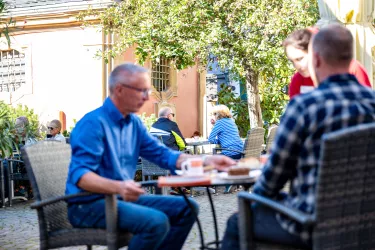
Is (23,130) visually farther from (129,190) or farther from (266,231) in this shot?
(266,231)

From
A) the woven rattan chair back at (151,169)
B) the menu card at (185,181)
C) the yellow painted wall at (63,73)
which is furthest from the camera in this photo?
the yellow painted wall at (63,73)

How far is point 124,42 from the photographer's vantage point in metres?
18.4

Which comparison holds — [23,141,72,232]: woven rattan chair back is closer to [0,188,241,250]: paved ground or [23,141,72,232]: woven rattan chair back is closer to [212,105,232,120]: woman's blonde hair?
[0,188,241,250]: paved ground

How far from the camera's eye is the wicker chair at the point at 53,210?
4.16 meters

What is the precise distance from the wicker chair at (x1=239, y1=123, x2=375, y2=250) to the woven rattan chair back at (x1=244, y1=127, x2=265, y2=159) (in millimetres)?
7936

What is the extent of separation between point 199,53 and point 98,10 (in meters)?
4.57

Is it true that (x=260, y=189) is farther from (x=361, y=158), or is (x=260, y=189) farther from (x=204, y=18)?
(x=204, y=18)

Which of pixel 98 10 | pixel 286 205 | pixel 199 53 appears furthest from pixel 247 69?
pixel 286 205

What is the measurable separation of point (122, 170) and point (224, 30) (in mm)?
12845

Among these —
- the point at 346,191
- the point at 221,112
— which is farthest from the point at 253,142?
the point at 346,191

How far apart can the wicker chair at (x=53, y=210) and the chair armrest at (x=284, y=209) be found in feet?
3.16

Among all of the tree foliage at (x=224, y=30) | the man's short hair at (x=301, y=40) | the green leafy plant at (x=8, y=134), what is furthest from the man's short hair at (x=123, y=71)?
the tree foliage at (x=224, y=30)

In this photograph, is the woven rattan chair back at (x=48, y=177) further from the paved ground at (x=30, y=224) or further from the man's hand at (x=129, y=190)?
the paved ground at (x=30, y=224)

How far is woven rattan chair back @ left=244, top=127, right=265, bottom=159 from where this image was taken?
11.4 meters
